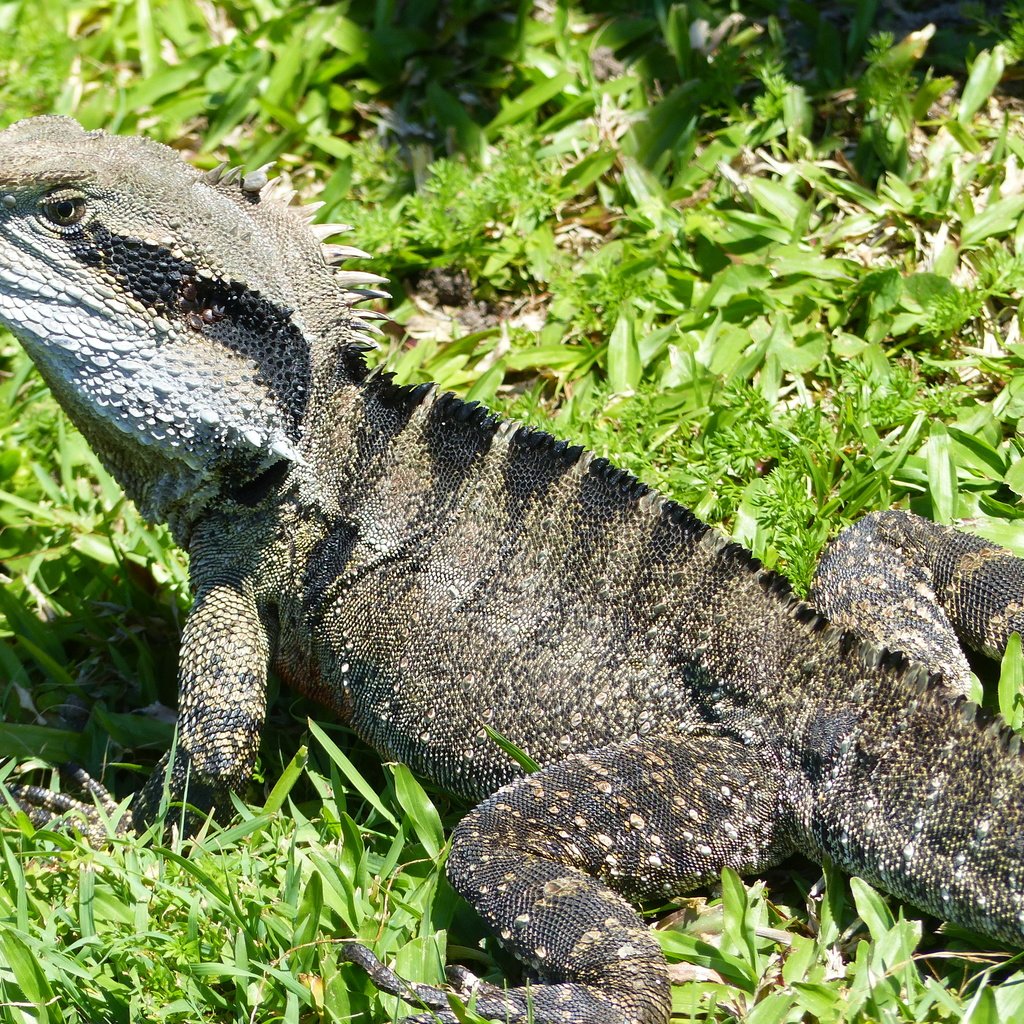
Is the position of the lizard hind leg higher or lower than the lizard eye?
lower

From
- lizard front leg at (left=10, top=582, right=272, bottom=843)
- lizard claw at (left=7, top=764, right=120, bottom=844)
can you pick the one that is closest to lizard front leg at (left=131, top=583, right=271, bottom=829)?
lizard front leg at (left=10, top=582, right=272, bottom=843)

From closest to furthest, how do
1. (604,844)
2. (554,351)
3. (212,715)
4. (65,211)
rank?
1. (604,844)
2. (65,211)
3. (212,715)
4. (554,351)

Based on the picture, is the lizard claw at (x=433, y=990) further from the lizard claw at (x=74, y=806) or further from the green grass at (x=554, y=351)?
the lizard claw at (x=74, y=806)

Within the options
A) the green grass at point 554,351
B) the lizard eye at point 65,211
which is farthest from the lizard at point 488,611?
the green grass at point 554,351

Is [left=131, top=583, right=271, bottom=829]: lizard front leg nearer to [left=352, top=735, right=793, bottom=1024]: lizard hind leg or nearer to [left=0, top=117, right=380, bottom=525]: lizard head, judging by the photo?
[left=0, top=117, right=380, bottom=525]: lizard head

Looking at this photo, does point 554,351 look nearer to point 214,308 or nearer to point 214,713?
point 214,308

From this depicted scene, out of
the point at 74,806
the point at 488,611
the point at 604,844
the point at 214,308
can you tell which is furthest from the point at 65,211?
the point at 604,844
